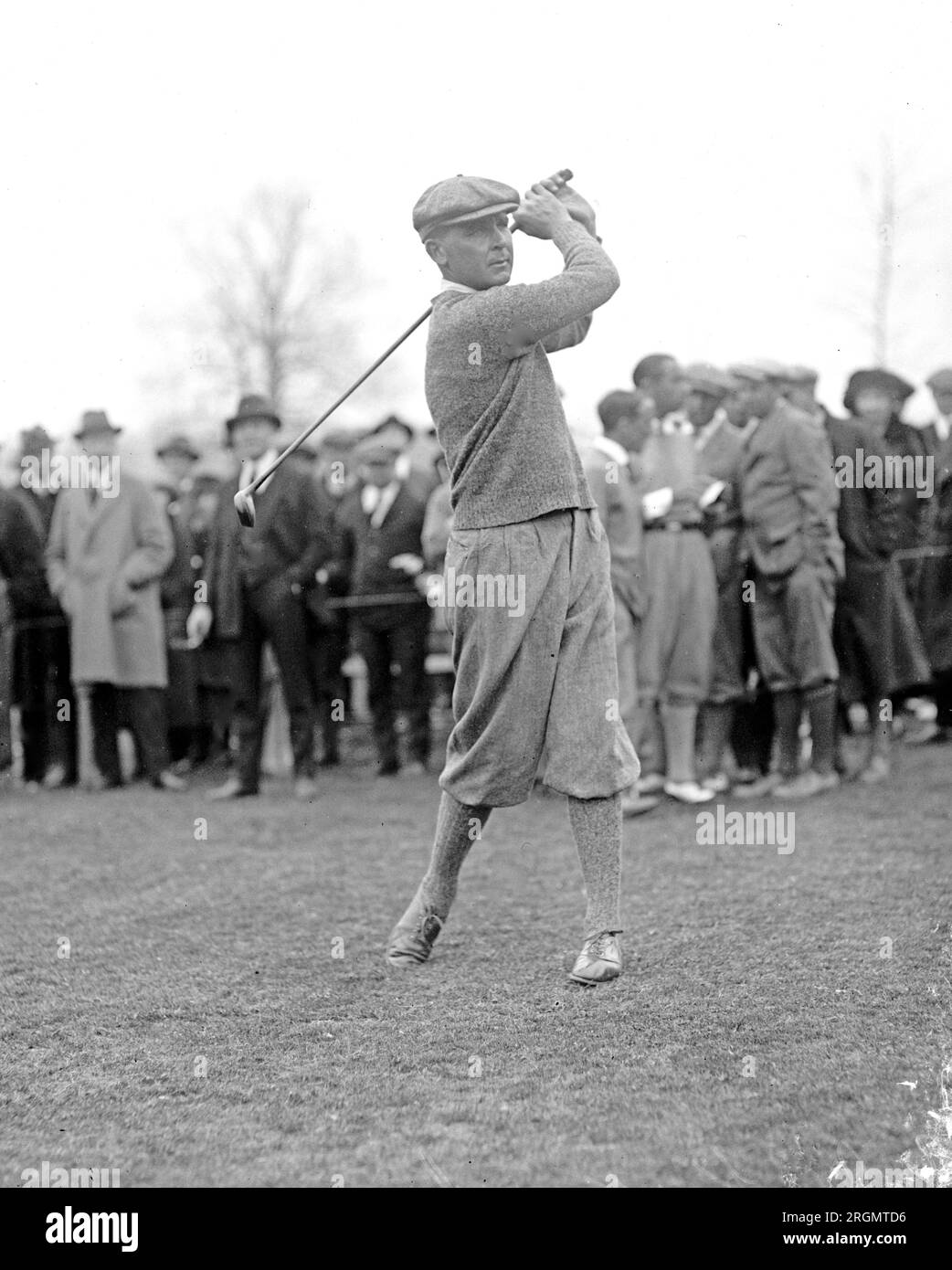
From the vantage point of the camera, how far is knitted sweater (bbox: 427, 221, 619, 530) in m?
5.03

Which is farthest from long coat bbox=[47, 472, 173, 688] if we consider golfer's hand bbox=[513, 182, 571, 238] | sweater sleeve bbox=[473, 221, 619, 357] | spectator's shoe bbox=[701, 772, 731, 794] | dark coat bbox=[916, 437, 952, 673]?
sweater sleeve bbox=[473, 221, 619, 357]

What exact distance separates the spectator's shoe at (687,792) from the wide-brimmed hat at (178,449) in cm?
626

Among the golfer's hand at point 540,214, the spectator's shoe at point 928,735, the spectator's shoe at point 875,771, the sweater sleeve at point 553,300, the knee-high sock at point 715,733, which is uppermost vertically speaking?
the golfer's hand at point 540,214

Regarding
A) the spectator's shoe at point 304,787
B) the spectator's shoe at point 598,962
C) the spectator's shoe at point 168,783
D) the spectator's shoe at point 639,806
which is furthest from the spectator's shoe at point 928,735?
the spectator's shoe at point 598,962

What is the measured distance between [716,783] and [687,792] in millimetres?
361

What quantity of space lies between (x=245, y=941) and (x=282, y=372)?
949 inches

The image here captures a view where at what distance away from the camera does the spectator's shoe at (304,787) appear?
10570 millimetres

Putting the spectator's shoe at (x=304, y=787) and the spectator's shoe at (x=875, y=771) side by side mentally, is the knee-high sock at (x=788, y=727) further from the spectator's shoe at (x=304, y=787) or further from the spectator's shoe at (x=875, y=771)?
the spectator's shoe at (x=304, y=787)

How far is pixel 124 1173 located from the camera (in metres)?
3.57

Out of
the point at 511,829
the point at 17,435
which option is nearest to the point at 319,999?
the point at 511,829

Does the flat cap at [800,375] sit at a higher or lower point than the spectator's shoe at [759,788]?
higher

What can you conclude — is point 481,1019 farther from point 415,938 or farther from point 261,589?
point 261,589
